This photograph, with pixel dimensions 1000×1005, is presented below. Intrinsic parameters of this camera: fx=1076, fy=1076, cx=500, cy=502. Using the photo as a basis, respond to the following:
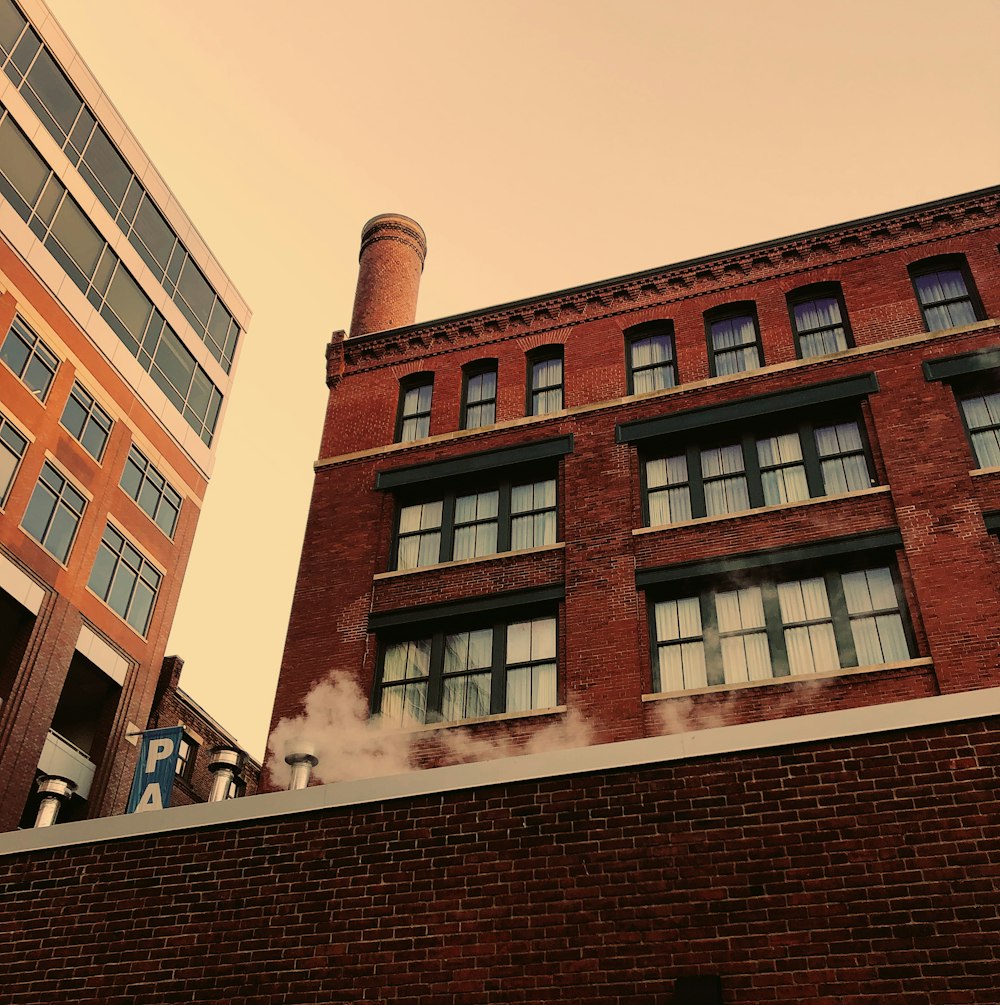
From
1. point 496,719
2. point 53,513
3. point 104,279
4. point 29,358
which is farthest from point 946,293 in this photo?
point 104,279

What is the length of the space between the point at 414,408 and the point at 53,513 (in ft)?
39.7

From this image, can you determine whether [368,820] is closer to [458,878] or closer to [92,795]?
[458,878]

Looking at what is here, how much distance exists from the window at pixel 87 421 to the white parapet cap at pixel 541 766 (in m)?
22.1

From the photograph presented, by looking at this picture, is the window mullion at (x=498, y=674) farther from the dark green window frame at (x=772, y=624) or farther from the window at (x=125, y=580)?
the window at (x=125, y=580)

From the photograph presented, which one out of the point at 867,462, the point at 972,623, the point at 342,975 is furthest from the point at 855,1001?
the point at 867,462


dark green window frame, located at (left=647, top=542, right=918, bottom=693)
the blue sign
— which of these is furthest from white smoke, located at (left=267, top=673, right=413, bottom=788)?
dark green window frame, located at (left=647, top=542, right=918, bottom=693)

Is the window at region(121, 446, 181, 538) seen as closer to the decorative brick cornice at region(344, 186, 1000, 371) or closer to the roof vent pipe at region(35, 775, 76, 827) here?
the decorative brick cornice at region(344, 186, 1000, 371)

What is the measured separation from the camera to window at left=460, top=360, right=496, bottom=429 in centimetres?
2341

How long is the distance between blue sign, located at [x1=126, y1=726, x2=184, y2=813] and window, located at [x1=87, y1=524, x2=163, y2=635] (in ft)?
49.1

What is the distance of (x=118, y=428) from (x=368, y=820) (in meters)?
26.3

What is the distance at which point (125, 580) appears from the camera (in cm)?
3322

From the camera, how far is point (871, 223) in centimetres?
2216

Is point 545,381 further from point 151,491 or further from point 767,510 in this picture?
point 151,491

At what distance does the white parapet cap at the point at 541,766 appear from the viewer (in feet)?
28.7
